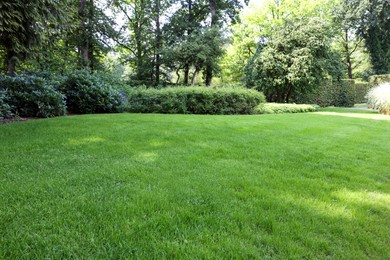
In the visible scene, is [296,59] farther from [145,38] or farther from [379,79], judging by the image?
[145,38]

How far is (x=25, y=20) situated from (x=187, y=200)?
18.1ft

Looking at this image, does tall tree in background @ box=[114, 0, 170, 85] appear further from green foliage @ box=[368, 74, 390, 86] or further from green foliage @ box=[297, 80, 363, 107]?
green foliage @ box=[368, 74, 390, 86]

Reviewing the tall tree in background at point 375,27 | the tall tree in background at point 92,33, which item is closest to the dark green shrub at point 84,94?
the tall tree in background at point 92,33

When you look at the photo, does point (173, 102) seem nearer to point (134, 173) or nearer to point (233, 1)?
point (134, 173)

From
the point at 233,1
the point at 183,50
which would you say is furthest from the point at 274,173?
the point at 233,1

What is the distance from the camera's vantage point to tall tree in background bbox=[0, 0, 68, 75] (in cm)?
446

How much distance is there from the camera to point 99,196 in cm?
205

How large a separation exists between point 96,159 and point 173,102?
595 centimetres

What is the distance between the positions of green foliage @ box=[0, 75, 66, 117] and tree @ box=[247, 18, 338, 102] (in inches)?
447

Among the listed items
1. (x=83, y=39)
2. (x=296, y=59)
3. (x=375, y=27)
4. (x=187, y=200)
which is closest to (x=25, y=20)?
(x=187, y=200)

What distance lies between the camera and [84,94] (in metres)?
8.01

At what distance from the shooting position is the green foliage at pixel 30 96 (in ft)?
21.6

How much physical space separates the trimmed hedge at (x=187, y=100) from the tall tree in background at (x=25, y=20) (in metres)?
3.78

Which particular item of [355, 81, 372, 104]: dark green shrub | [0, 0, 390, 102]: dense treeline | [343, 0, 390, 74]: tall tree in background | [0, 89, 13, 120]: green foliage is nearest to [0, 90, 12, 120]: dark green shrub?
[0, 89, 13, 120]: green foliage
